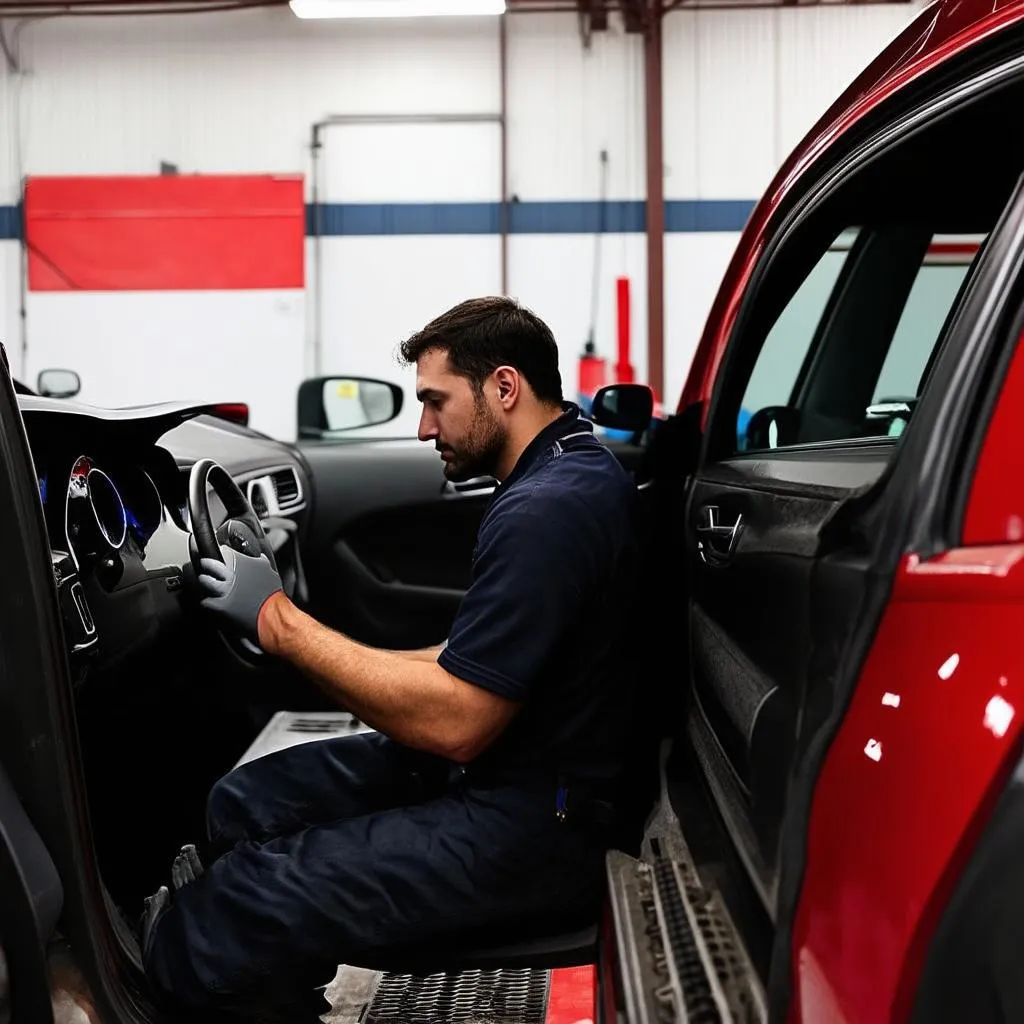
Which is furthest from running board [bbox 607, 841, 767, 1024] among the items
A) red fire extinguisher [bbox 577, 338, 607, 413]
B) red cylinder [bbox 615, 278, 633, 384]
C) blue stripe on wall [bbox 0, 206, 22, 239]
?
blue stripe on wall [bbox 0, 206, 22, 239]

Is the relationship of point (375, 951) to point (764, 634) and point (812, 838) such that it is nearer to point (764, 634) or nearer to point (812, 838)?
point (764, 634)

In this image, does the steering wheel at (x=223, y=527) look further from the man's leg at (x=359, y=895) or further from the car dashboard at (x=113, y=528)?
the man's leg at (x=359, y=895)

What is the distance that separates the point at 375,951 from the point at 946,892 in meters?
1.21

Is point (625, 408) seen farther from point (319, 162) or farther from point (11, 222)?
point (11, 222)

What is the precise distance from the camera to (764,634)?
4.45 feet

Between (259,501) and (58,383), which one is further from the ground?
(58,383)

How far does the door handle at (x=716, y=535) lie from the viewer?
166cm

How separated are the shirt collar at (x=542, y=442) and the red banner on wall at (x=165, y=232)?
27.2 feet

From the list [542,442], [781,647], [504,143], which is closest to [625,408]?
[542,442]

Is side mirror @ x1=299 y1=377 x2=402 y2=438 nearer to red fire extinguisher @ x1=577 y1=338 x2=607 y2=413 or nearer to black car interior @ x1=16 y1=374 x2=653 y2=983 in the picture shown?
black car interior @ x1=16 y1=374 x2=653 y2=983

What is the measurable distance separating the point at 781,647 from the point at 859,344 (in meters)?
1.59

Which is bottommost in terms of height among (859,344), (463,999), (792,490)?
(463,999)

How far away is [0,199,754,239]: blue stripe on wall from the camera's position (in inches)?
392

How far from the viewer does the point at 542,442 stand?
6.58ft
